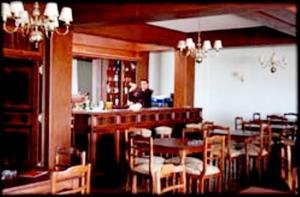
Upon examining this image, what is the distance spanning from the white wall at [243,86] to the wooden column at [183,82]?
217 cm

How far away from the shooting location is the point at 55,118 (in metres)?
5.53

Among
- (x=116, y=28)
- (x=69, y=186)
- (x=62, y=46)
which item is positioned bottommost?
(x=69, y=186)

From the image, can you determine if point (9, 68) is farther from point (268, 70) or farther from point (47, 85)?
point (268, 70)

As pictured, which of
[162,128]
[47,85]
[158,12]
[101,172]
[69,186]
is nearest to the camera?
[69,186]

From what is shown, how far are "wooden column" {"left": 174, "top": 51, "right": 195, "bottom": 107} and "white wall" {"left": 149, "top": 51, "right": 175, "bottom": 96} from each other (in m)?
3.42

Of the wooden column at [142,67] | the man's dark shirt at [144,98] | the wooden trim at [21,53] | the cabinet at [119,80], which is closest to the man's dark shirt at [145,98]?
the man's dark shirt at [144,98]

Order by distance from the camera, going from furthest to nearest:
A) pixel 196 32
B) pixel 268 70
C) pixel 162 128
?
1. pixel 268 70
2. pixel 196 32
3. pixel 162 128

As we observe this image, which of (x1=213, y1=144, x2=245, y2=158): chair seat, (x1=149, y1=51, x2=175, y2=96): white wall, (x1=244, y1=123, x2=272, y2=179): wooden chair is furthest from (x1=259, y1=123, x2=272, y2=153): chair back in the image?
(x1=149, y1=51, x2=175, y2=96): white wall

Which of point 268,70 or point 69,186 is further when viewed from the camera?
point 268,70

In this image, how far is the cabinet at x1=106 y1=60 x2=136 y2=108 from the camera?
10797 mm

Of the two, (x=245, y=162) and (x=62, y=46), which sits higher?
(x=62, y=46)

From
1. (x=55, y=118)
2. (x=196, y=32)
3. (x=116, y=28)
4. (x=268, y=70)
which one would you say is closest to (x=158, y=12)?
(x=55, y=118)

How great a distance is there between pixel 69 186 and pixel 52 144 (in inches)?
85.6

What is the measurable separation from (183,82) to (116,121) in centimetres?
281
